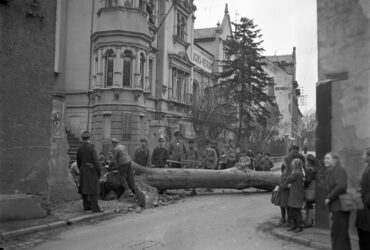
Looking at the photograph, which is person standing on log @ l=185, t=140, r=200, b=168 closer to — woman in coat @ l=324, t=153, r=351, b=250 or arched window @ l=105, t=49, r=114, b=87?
woman in coat @ l=324, t=153, r=351, b=250

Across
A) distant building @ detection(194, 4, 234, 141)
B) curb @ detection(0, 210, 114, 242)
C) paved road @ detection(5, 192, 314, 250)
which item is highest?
distant building @ detection(194, 4, 234, 141)

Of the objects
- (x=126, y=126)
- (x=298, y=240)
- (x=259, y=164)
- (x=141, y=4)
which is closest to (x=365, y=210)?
(x=298, y=240)

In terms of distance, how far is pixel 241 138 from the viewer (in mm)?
34594

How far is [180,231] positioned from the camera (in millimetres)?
8953

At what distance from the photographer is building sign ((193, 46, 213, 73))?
39.7m

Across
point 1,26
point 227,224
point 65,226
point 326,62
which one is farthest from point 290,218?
point 1,26

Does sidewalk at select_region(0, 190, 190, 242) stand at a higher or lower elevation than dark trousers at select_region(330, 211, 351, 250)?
lower

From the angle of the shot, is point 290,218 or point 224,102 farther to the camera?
point 224,102

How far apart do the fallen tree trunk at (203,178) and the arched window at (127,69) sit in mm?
14609

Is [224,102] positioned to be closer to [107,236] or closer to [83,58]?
[83,58]

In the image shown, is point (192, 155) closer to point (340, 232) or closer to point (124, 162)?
point (124, 162)

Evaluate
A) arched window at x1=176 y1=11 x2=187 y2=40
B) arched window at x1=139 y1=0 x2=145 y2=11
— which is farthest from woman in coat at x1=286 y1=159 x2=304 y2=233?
arched window at x1=176 y1=11 x2=187 y2=40

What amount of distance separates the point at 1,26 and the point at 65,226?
4.45 meters

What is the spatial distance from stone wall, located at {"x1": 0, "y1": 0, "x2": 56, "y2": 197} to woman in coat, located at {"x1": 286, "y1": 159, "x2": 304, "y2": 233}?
5438 millimetres
